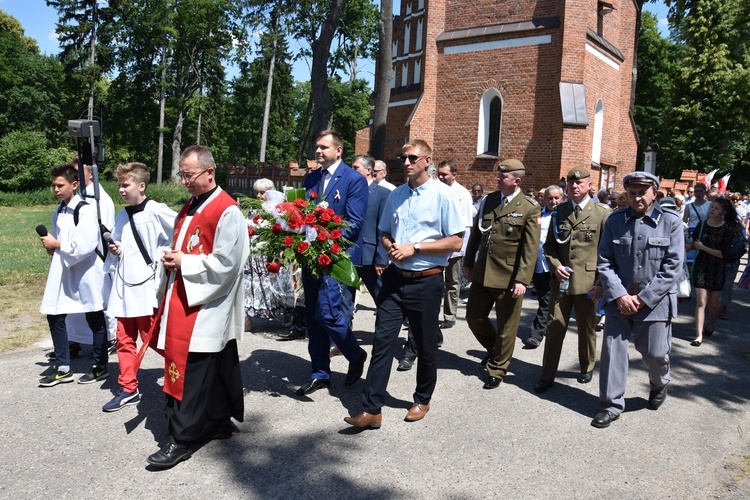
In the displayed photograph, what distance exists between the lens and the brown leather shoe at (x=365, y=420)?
4.69 metres

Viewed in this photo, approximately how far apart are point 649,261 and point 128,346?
4485 millimetres

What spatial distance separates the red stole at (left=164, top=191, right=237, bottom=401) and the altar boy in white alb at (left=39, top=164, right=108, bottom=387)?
1.88 m

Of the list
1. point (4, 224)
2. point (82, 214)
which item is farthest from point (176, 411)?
point (4, 224)

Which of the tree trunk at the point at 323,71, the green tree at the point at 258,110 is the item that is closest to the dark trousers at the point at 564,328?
the tree trunk at the point at 323,71

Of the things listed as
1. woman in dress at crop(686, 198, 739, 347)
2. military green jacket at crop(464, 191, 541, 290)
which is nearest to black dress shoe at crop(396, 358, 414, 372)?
military green jacket at crop(464, 191, 541, 290)

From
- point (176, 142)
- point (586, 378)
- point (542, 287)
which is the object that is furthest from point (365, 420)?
point (176, 142)

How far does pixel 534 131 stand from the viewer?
21000 millimetres

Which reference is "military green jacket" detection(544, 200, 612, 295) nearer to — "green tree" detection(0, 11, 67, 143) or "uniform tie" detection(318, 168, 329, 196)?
"uniform tie" detection(318, 168, 329, 196)

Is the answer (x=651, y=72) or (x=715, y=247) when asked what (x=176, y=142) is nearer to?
(x=651, y=72)

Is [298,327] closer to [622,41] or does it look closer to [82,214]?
[82,214]

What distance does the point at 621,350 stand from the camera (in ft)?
17.1

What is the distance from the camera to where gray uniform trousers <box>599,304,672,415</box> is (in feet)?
16.9

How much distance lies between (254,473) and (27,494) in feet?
4.42

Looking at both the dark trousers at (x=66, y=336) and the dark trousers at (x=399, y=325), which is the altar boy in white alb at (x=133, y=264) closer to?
the dark trousers at (x=66, y=336)
